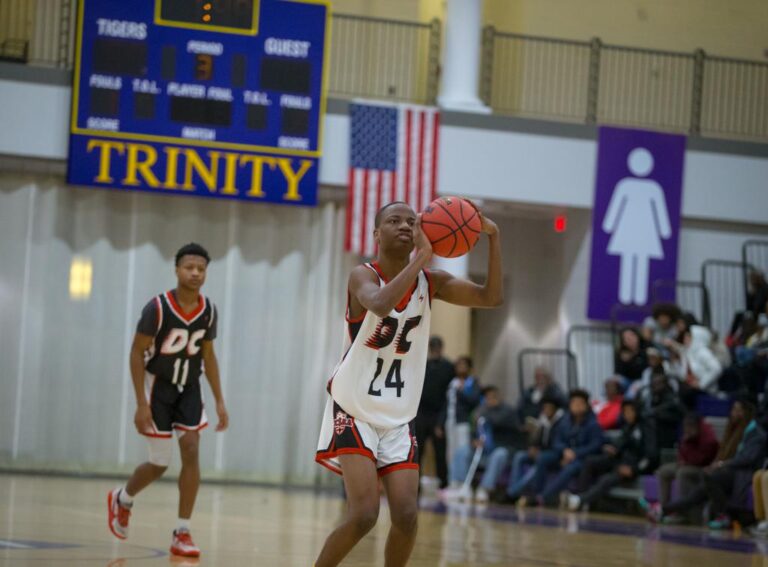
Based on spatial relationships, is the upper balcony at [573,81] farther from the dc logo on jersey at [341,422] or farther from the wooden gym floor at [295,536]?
the dc logo on jersey at [341,422]

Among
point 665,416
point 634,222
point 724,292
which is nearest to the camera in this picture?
point 665,416

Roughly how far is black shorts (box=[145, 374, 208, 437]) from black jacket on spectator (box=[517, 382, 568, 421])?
9.18 m

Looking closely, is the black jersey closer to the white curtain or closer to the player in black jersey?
the player in black jersey

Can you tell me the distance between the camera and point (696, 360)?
15.2 m

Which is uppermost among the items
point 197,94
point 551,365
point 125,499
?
point 197,94

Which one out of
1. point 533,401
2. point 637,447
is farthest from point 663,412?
point 533,401

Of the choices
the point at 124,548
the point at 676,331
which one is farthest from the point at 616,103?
the point at 124,548

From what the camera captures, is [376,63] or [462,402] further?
[376,63]

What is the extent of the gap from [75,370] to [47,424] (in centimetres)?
78

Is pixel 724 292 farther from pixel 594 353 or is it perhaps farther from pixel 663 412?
pixel 663 412

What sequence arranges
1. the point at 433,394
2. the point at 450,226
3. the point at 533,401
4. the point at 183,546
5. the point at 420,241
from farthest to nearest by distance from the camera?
the point at 533,401, the point at 433,394, the point at 183,546, the point at 450,226, the point at 420,241

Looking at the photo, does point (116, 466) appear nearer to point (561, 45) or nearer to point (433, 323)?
point (433, 323)

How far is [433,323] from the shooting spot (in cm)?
2239

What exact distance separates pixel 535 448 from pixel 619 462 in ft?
4.08
